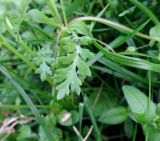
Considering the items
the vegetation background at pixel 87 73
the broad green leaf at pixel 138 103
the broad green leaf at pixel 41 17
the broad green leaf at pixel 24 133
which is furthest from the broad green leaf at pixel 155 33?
the broad green leaf at pixel 24 133

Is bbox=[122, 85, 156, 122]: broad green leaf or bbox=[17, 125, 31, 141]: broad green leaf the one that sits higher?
bbox=[122, 85, 156, 122]: broad green leaf

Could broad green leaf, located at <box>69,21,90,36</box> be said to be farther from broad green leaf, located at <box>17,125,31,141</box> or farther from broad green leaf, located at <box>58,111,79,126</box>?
broad green leaf, located at <box>17,125,31,141</box>

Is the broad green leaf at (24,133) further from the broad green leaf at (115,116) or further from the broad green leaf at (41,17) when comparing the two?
the broad green leaf at (41,17)

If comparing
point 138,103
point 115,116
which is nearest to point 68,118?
point 115,116

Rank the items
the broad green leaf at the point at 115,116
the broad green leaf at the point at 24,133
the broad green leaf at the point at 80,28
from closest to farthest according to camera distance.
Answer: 1. the broad green leaf at the point at 80,28
2. the broad green leaf at the point at 115,116
3. the broad green leaf at the point at 24,133

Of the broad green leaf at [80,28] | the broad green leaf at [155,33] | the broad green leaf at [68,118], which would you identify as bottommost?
the broad green leaf at [68,118]

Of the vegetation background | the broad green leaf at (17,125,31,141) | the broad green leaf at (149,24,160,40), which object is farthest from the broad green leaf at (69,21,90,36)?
the broad green leaf at (17,125,31,141)

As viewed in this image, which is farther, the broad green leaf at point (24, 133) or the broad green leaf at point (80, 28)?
the broad green leaf at point (24, 133)

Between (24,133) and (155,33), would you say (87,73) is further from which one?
(24,133)
